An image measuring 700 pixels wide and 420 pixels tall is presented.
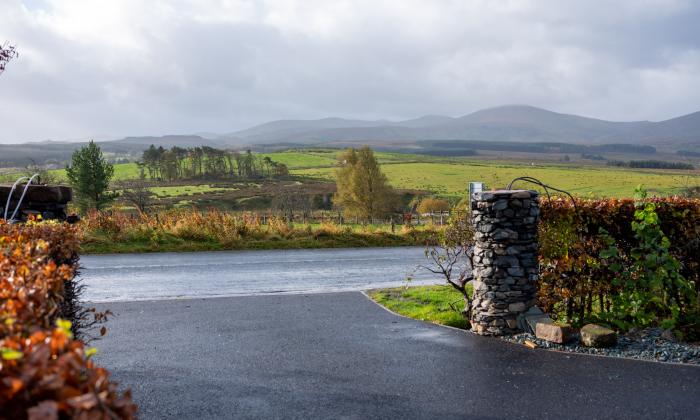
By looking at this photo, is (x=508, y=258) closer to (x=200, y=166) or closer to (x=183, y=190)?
(x=183, y=190)

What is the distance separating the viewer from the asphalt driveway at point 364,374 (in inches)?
233

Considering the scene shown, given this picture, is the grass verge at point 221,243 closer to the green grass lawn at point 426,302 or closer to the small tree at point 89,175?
the green grass lawn at point 426,302

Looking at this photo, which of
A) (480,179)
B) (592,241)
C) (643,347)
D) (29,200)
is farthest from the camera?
(480,179)

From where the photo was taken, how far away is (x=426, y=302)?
11.3 meters

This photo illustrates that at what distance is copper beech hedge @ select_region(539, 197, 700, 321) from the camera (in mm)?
8664

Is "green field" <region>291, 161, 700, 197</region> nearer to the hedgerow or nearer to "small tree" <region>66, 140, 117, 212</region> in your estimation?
"small tree" <region>66, 140, 117, 212</region>

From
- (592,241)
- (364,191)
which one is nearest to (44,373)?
(592,241)

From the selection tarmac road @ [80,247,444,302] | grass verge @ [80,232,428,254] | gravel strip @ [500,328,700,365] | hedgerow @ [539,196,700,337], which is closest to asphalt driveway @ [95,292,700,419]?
gravel strip @ [500,328,700,365]

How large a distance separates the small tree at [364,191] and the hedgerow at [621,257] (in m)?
45.6

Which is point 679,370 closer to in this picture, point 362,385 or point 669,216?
point 669,216

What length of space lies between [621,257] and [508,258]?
5.90 ft

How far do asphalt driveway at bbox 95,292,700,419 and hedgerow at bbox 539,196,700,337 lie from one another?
4.70 feet

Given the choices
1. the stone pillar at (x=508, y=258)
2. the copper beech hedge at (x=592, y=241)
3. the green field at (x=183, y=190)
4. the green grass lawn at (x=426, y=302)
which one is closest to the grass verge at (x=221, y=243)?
the green grass lawn at (x=426, y=302)

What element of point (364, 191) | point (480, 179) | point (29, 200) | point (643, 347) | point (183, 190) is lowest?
point (480, 179)
